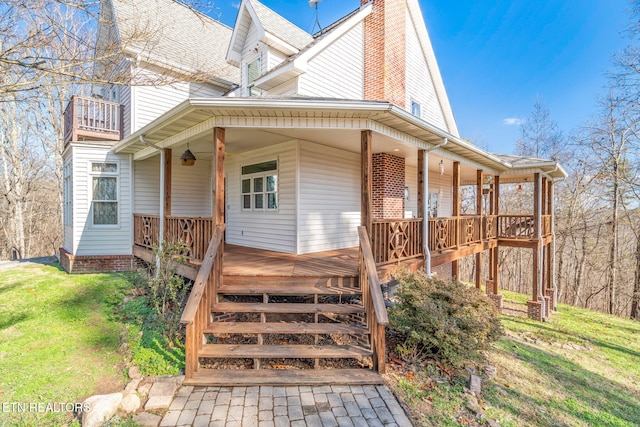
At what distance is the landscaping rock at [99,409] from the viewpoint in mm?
2881

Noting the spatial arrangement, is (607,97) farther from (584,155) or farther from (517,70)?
(517,70)

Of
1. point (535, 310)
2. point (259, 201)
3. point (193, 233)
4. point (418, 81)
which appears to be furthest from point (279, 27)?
point (535, 310)

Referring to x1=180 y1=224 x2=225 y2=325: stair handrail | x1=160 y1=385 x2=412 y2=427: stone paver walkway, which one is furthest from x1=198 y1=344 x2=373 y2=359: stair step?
x1=180 y1=224 x2=225 y2=325: stair handrail

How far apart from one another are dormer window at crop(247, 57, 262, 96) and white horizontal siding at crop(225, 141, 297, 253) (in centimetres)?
233

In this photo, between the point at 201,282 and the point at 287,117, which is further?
the point at 287,117

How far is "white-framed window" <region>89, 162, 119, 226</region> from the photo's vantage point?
897 centimetres

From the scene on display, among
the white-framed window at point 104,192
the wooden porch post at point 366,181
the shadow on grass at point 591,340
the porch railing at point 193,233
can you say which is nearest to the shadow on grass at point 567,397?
the shadow on grass at point 591,340

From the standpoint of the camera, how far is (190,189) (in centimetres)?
1045

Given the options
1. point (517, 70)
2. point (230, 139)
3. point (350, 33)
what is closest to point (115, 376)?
point (230, 139)

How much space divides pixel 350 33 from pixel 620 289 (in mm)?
20795

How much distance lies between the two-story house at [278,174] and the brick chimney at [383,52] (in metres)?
0.04

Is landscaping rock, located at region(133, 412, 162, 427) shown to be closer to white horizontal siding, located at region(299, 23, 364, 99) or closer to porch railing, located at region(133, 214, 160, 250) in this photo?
porch railing, located at region(133, 214, 160, 250)

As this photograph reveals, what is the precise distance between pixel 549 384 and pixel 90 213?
11976 millimetres

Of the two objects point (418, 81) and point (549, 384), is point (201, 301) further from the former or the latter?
point (418, 81)
